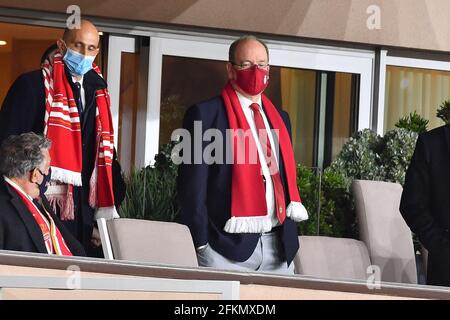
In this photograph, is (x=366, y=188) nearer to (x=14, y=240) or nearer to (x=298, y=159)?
(x=14, y=240)

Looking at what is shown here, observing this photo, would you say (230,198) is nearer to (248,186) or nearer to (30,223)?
(248,186)

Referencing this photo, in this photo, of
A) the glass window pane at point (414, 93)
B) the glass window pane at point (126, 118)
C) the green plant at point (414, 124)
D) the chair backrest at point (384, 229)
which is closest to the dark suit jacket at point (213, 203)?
the chair backrest at point (384, 229)

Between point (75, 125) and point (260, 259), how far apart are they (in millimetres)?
914

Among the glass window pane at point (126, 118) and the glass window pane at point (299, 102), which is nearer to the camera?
the glass window pane at point (126, 118)

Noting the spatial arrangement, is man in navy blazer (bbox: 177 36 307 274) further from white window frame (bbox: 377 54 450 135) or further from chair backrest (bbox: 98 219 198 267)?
white window frame (bbox: 377 54 450 135)

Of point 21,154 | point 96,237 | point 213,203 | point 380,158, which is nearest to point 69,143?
point 21,154

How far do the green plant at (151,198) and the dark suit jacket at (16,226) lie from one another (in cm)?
150

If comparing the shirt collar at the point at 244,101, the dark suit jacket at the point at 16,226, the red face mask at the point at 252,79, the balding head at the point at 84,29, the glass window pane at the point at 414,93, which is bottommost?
the dark suit jacket at the point at 16,226

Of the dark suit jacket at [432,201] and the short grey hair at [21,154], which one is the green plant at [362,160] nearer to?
the dark suit jacket at [432,201]

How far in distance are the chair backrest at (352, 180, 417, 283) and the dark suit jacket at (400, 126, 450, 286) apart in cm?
68

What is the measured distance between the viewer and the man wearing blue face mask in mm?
4098

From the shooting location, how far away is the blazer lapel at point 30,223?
12.3 feet

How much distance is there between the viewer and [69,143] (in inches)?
166

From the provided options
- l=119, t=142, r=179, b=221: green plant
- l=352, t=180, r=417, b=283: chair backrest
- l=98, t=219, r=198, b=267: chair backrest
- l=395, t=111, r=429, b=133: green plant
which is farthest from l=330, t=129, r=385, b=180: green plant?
l=98, t=219, r=198, b=267: chair backrest
